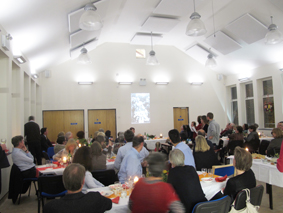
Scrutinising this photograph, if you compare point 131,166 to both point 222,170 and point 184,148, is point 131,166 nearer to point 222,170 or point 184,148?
point 184,148

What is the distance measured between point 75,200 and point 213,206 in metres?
1.28

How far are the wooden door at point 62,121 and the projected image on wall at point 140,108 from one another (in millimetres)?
2322

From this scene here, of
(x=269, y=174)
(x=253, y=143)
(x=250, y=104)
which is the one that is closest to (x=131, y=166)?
(x=269, y=174)

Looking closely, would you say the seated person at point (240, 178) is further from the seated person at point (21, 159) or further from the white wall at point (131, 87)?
the white wall at point (131, 87)

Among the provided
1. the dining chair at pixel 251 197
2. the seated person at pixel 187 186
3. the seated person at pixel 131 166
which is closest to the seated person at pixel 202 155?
the seated person at pixel 131 166

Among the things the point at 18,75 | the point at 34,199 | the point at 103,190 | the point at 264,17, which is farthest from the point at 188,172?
the point at 264,17

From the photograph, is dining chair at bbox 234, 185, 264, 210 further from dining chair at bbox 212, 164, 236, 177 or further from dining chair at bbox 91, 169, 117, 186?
dining chair at bbox 91, 169, 117, 186

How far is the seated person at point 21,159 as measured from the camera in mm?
4227

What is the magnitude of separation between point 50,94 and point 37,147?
3.33 m

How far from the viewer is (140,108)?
10.5 metres

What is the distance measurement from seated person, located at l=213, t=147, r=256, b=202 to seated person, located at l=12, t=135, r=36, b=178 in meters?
3.48

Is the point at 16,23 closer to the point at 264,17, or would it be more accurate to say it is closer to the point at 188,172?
the point at 188,172

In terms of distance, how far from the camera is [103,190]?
2830 mm

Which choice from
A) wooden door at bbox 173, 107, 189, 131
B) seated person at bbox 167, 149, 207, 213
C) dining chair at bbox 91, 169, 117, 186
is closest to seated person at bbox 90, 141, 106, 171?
dining chair at bbox 91, 169, 117, 186
